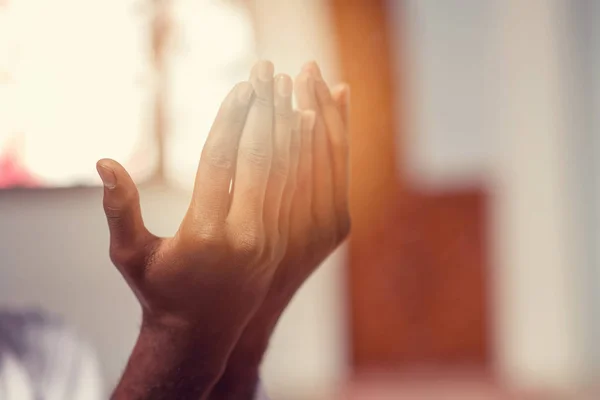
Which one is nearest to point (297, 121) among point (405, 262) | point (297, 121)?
point (297, 121)

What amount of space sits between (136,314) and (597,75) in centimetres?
187

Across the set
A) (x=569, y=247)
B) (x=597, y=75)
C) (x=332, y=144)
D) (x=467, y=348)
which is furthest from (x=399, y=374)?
(x=332, y=144)

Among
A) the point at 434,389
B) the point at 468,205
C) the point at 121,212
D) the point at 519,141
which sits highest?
the point at 121,212

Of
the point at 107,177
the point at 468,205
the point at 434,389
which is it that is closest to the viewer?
the point at 107,177

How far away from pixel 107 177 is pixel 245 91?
66 mm

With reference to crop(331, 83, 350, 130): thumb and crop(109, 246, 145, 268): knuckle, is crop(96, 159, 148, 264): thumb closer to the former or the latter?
crop(109, 246, 145, 268): knuckle

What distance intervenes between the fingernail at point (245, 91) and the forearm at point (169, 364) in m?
0.10

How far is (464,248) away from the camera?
6.65ft

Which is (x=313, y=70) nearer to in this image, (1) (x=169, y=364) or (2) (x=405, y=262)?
(1) (x=169, y=364)

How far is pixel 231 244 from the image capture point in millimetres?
230

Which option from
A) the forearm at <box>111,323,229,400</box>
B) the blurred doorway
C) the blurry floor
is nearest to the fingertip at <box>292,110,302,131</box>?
the forearm at <box>111,323,229,400</box>

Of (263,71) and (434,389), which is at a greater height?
(263,71)

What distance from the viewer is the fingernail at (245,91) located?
224mm

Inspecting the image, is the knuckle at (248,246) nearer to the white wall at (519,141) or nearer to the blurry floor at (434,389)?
the blurry floor at (434,389)
